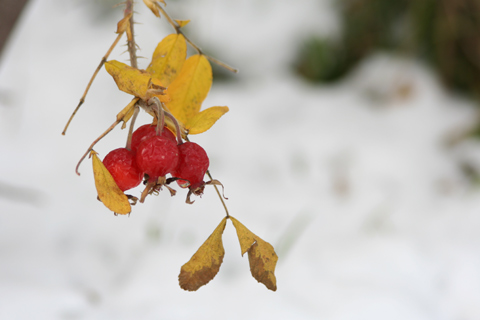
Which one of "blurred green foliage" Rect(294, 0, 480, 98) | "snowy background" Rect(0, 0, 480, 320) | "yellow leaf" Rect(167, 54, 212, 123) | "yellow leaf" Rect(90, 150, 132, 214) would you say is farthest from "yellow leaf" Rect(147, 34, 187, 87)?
"blurred green foliage" Rect(294, 0, 480, 98)

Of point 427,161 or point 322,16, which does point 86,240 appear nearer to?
point 427,161

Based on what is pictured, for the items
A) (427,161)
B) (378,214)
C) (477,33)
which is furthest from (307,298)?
(477,33)

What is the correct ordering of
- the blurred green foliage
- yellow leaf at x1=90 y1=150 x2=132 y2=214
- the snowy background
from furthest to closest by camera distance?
the blurred green foliage → the snowy background → yellow leaf at x1=90 y1=150 x2=132 y2=214

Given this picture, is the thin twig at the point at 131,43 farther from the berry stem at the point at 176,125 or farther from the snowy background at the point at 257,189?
the snowy background at the point at 257,189

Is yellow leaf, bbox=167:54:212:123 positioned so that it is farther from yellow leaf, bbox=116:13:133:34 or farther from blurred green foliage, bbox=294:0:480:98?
blurred green foliage, bbox=294:0:480:98

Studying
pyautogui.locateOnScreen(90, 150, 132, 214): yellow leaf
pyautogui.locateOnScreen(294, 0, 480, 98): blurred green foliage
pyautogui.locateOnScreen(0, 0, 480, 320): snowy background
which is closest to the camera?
pyautogui.locateOnScreen(90, 150, 132, 214): yellow leaf

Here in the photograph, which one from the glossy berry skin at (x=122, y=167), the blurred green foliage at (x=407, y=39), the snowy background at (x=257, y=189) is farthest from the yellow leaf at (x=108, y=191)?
the blurred green foliage at (x=407, y=39)
